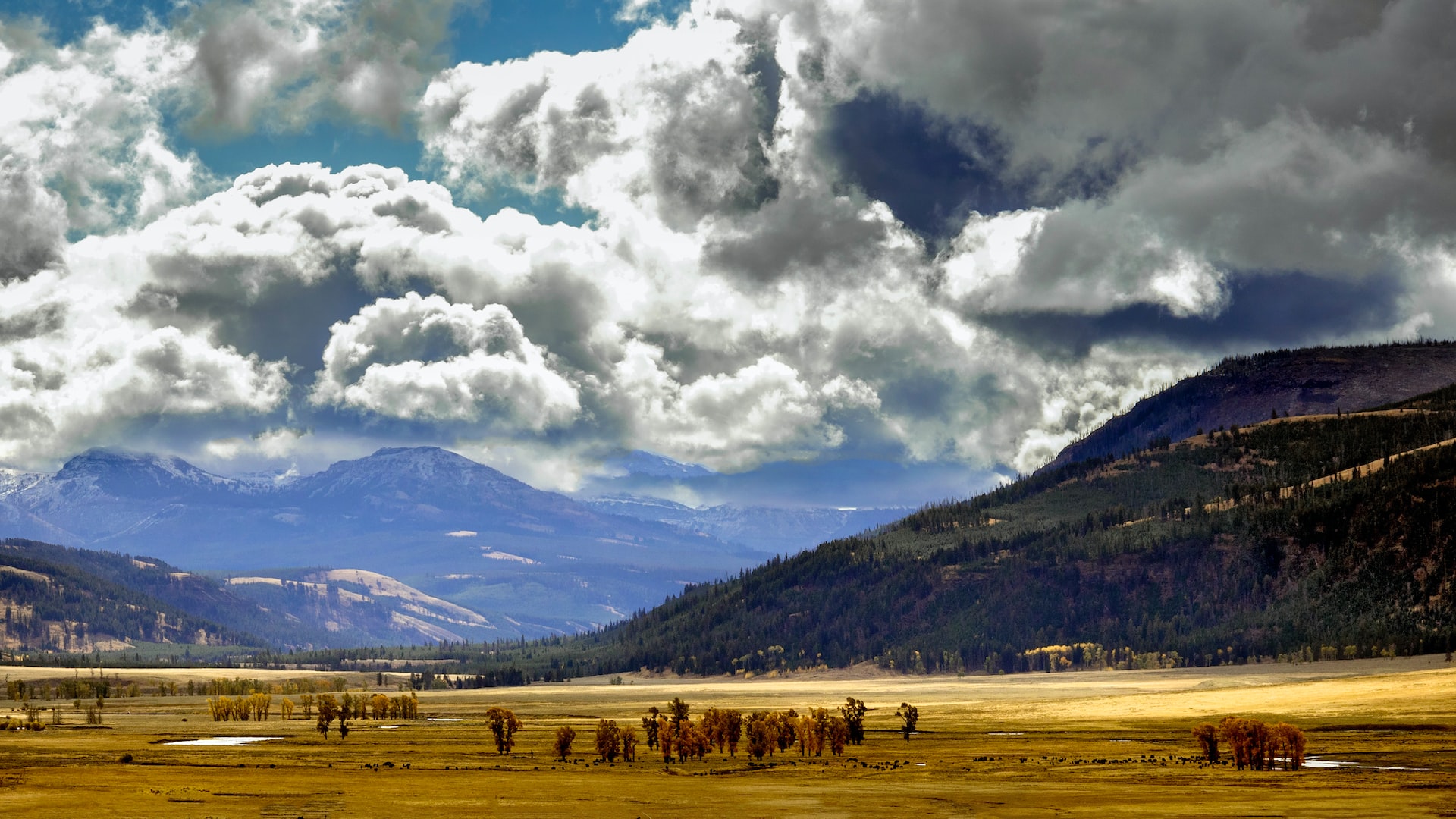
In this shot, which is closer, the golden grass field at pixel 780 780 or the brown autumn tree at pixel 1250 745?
the golden grass field at pixel 780 780

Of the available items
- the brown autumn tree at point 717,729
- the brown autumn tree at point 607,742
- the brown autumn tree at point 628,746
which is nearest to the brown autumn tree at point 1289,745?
the brown autumn tree at point 717,729

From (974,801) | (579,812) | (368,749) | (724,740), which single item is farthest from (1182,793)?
(368,749)

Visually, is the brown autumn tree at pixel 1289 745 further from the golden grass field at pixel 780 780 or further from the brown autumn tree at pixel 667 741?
the brown autumn tree at pixel 667 741

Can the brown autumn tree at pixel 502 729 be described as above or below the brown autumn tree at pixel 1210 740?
above

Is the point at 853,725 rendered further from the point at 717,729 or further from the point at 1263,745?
the point at 1263,745

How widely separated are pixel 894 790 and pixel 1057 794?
566 inches

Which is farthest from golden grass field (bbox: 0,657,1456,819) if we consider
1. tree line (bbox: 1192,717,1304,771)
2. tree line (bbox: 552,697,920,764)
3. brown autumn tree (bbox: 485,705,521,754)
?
tree line (bbox: 1192,717,1304,771)

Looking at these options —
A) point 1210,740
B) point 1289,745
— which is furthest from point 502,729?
point 1289,745

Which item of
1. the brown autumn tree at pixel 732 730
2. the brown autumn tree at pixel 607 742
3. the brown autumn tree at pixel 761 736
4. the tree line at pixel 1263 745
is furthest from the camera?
the brown autumn tree at pixel 732 730

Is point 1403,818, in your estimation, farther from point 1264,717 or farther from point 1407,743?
point 1264,717

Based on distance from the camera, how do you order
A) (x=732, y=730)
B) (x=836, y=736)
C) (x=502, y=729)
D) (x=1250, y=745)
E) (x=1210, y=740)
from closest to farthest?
(x=1250, y=745)
(x=1210, y=740)
(x=836, y=736)
(x=732, y=730)
(x=502, y=729)

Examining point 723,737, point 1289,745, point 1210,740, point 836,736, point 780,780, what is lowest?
point 780,780

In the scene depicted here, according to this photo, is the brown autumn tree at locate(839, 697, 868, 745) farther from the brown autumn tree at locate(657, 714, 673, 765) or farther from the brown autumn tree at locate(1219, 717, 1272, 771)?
the brown autumn tree at locate(1219, 717, 1272, 771)

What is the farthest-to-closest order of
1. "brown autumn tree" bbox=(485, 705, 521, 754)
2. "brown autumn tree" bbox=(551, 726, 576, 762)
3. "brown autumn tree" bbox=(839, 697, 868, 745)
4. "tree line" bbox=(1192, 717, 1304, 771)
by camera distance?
1. "brown autumn tree" bbox=(839, 697, 868, 745)
2. "brown autumn tree" bbox=(485, 705, 521, 754)
3. "brown autumn tree" bbox=(551, 726, 576, 762)
4. "tree line" bbox=(1192, 717, 1304, 771)
